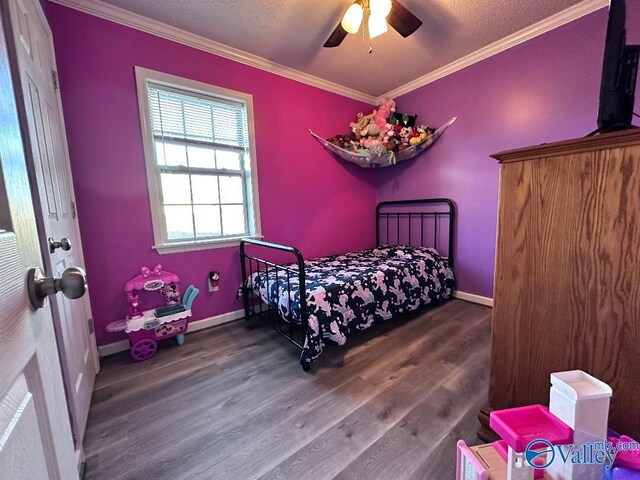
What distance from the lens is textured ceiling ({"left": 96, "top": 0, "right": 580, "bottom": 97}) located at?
1880 millimetres

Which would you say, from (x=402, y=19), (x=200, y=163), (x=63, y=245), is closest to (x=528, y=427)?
(x=63, y=245)

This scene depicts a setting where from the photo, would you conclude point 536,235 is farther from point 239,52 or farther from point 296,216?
point 239,52

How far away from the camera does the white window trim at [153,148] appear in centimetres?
201

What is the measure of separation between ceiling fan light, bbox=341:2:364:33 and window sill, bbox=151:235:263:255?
184 cm

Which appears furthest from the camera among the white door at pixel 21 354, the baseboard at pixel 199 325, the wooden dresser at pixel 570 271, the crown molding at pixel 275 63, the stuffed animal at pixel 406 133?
the stuffed animal at pixel 406 133

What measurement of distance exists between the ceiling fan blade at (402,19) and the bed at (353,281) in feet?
5.54

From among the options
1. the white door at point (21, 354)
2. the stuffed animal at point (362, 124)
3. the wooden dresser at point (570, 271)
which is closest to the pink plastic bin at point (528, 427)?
the wooden dresser at point (570, 271)

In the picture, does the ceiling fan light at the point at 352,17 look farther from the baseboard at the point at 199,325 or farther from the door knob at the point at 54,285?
the baseboard at the point at 199,325

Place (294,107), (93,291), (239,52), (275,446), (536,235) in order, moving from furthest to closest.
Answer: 1. (294,107)
2. (239,52)
3. (93,291)
4. (275,446)
5. (536,235)

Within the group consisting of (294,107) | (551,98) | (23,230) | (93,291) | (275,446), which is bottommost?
(275,446)

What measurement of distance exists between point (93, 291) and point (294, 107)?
240 cm

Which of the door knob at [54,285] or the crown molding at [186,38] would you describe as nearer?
the door knob at [54,285]

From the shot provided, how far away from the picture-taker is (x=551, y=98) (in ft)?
7.25

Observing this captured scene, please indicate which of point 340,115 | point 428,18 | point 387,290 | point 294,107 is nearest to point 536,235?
point 387,290
